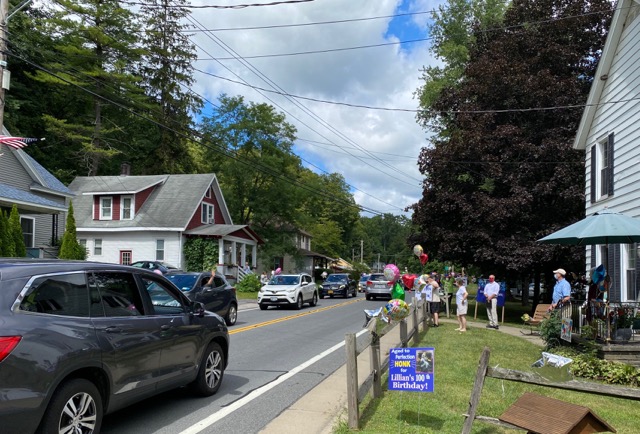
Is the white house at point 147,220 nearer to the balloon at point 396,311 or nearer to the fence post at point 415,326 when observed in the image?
the fence post at point 415,326

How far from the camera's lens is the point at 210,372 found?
23.3ft

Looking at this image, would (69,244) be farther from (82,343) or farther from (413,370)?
(413,370)

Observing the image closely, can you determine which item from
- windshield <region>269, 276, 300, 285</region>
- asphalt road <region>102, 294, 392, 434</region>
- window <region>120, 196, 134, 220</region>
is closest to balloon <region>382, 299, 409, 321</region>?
asphalt road <region>102, 294, 392, 434</region>

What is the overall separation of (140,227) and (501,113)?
23.6 m

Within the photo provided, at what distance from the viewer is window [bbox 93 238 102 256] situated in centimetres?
3631

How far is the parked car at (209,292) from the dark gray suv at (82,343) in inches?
312

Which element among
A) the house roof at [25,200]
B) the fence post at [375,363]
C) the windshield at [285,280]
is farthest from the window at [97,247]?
the fence post at [375,363]

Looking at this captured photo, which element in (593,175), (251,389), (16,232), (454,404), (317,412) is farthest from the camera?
(16,232)

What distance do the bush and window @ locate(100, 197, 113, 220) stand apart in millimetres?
10681

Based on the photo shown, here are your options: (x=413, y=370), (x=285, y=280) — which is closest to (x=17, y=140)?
(x=285, y=280)

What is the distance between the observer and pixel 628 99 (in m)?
13.5

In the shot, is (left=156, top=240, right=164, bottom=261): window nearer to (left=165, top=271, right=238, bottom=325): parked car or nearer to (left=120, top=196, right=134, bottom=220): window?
(left=120, top=196, right=134, bottom=220): window

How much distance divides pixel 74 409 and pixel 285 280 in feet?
63.3

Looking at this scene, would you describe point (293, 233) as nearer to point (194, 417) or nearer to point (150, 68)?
point (150, 68)
